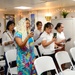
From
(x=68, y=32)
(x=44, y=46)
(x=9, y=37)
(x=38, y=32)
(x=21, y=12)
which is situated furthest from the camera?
(x=21, y=12)

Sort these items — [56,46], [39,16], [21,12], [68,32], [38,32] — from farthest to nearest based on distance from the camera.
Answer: [21,12], [39,16], [68,32], [38,32], [56,46]

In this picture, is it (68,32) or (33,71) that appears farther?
(68,32)

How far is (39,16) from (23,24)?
7399 millimetres

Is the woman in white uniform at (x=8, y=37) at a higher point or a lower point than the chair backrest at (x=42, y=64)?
higher

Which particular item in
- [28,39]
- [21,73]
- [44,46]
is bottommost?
[21,73]

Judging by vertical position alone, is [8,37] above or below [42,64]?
above

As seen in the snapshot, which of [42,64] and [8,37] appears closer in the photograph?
[42,64]

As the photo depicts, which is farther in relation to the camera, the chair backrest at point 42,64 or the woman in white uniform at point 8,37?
the woman in white uniform at point 8,37

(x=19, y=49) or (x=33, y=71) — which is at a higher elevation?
(x=19, y=49)

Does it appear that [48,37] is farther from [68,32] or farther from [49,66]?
[68,32]

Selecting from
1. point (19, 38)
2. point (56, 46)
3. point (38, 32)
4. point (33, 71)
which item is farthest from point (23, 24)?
point (38, 32)

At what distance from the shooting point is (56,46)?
397 cm

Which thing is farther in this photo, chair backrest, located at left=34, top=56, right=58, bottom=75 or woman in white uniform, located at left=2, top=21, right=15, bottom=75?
woman in white uniform, located at left=2, top=21, right=15, bottom=75

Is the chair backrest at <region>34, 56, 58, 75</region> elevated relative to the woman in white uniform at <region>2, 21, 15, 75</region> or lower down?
lower down
